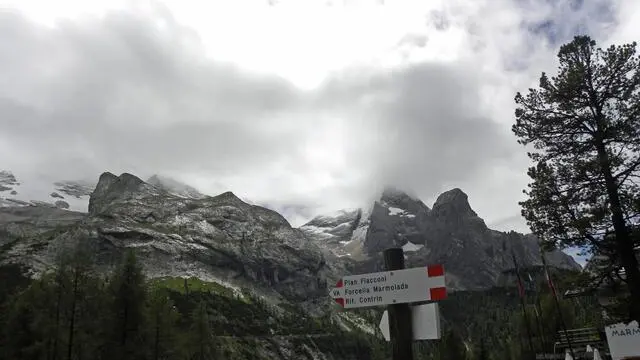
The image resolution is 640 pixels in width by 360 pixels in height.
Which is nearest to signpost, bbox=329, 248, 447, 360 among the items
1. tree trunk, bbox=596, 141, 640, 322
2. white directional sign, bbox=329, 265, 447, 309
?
white directional sign, bbox=329, 265, 447, 309

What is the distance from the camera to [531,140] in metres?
16.6

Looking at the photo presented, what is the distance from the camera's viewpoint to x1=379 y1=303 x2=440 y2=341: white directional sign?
867 cm

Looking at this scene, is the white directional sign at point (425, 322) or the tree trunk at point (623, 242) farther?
the tree trunk at point (623, 242)

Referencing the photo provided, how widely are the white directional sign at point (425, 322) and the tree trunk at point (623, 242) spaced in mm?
8612

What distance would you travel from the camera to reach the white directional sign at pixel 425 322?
341 inches

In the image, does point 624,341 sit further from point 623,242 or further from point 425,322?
point 425,322

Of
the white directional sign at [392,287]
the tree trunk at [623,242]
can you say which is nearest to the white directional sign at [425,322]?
the white directional sign at [392,287]

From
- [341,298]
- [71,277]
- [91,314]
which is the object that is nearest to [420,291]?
[341,298]

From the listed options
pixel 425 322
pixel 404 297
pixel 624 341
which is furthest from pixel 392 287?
pixel 624 341

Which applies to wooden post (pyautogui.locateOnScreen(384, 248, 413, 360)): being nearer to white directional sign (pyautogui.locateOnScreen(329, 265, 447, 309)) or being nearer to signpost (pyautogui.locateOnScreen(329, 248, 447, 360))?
signpost (pyautogui.locateOnScreen(329, 248, 447, 360))

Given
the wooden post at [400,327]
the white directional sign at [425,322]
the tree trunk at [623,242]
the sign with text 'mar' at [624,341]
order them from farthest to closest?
1. the sign with text 'mar' at [624,341]
2. the tree trunk at [623,242]
3. the wooden post at [400,327]
4. the white directional sign at [425,322]

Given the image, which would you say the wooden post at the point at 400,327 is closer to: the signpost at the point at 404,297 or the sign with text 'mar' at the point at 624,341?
the signpost at the point at 404,297

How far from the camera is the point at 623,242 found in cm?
1461

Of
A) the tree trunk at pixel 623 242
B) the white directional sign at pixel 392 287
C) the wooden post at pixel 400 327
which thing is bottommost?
the wooden post at pixel 400 327
